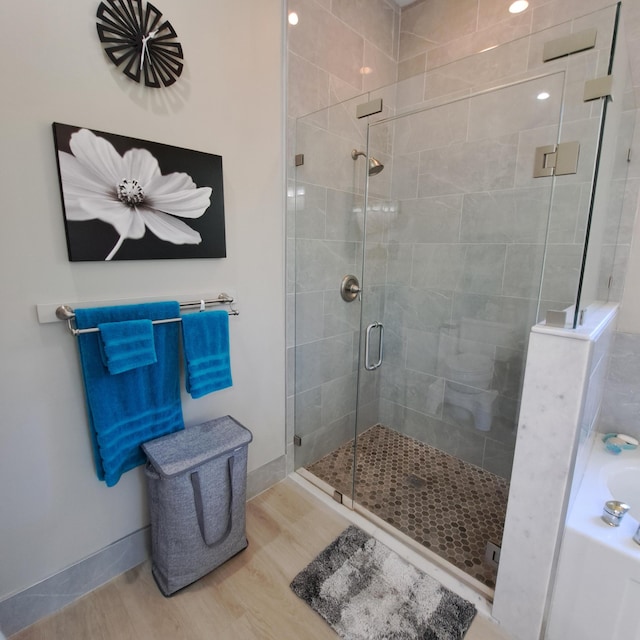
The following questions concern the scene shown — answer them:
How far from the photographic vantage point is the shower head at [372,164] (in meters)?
2.10

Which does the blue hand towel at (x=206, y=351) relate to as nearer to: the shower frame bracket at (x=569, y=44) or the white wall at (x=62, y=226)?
the white wall at (x=62, y=226)

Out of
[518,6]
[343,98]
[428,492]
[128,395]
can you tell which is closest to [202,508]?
[128,395]

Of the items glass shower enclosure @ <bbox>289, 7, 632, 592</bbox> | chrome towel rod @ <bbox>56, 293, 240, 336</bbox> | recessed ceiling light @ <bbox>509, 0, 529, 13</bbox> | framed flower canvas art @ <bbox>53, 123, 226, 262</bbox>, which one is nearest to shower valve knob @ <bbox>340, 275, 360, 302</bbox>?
glass shower enclosure @ <bbox>289, 7, 632, 592</bbox>

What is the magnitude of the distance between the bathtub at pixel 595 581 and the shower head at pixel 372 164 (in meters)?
1.99

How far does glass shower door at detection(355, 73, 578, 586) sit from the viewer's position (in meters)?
1.87

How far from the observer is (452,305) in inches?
90.5

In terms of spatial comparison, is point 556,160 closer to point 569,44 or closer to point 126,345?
point 569,44

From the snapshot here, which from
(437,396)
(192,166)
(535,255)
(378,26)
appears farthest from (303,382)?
(378,26)

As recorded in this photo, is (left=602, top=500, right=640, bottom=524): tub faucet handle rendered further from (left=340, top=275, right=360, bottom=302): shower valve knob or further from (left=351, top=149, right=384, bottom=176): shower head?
(left=351, top=149, right=384, bottom=176): shower head

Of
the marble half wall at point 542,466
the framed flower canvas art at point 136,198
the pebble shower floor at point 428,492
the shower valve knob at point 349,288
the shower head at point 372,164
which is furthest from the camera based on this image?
the shower valve knob at point 349,288

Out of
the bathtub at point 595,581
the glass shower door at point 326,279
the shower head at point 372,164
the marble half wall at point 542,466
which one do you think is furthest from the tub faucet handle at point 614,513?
the shower head at point 372,164

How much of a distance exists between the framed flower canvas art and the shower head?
0.90 metres

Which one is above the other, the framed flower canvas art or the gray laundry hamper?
the framed flower canvas art

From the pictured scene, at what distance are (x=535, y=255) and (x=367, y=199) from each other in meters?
1.04
